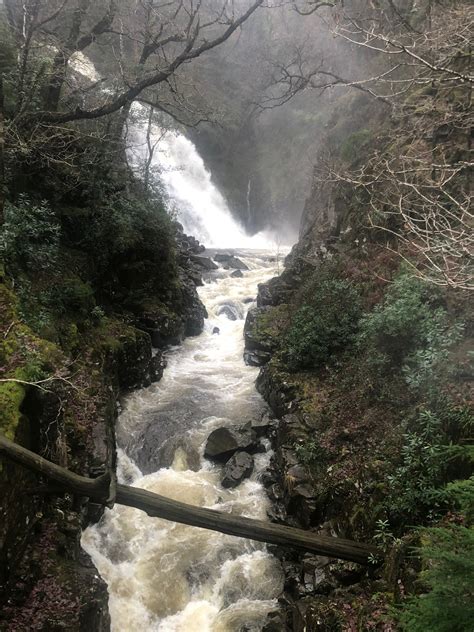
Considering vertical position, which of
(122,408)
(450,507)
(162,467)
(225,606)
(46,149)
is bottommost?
(225,606)

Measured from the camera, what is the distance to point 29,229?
Result: 9.16 metres

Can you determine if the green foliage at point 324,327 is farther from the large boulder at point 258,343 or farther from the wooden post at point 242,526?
the wooden post at point 242,526

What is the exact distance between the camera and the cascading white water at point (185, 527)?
6.59m

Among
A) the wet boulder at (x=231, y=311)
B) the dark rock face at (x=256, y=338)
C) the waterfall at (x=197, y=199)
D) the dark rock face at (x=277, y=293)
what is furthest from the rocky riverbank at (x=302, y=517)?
the waterfall at (x=197, y=199)

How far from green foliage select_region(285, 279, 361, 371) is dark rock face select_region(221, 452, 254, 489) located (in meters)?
2.76

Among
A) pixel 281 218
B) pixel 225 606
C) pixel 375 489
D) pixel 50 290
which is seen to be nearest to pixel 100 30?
pixel 50 290

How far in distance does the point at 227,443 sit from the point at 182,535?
228 cm

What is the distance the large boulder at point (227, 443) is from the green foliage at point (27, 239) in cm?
575

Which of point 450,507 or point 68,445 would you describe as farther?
point 68,445

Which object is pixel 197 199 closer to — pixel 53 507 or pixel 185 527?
pixel 185 527

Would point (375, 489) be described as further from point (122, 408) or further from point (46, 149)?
point (46, 149)

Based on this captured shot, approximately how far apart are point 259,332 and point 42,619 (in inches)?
408

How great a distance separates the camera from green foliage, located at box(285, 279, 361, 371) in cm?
1021

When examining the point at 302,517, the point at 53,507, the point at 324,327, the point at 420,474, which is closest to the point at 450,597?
the point at 420,474
